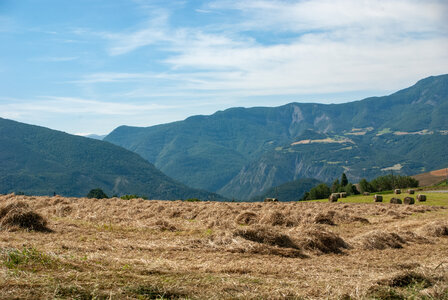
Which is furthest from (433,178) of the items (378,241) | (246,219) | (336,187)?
(378,241)

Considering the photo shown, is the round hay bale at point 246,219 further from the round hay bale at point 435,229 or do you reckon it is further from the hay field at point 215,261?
the round hay bale at point 435,229

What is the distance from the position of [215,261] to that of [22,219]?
8.38 meters

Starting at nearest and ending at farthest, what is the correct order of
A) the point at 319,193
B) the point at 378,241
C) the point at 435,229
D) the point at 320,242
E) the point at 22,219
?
the point at 320,242, the point at 22,219, the point at 378,241, the point at 435,229, the point at 319,193

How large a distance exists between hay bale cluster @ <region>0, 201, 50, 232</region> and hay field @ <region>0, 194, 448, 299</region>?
0.04 m

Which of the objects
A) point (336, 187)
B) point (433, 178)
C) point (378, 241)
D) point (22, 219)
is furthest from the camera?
point (433, 178)

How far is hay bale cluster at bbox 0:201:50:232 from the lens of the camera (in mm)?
13698

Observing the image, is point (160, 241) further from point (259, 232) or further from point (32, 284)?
point (32, 284)

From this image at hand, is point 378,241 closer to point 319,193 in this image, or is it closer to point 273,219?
point 273,219

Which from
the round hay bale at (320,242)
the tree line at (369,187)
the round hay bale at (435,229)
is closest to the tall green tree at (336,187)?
the tree line at (369,187)

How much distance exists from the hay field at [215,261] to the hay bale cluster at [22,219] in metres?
0.04

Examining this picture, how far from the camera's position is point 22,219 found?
14.0 m

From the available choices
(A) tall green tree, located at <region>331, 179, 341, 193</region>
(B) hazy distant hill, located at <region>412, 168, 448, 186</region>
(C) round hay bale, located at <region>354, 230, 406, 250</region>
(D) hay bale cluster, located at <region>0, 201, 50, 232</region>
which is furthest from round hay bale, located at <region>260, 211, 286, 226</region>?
(B) hazy distant hill, located at <region>412, 168, 448, 186</region>

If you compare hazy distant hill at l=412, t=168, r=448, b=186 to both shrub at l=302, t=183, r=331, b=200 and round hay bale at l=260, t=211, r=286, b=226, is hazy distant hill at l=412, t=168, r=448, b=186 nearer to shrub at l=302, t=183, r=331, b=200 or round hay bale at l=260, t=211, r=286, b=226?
shrub at l=302, t=183, r=331, b=200

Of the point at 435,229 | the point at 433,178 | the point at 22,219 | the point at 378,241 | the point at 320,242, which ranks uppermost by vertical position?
the point at 22,219
